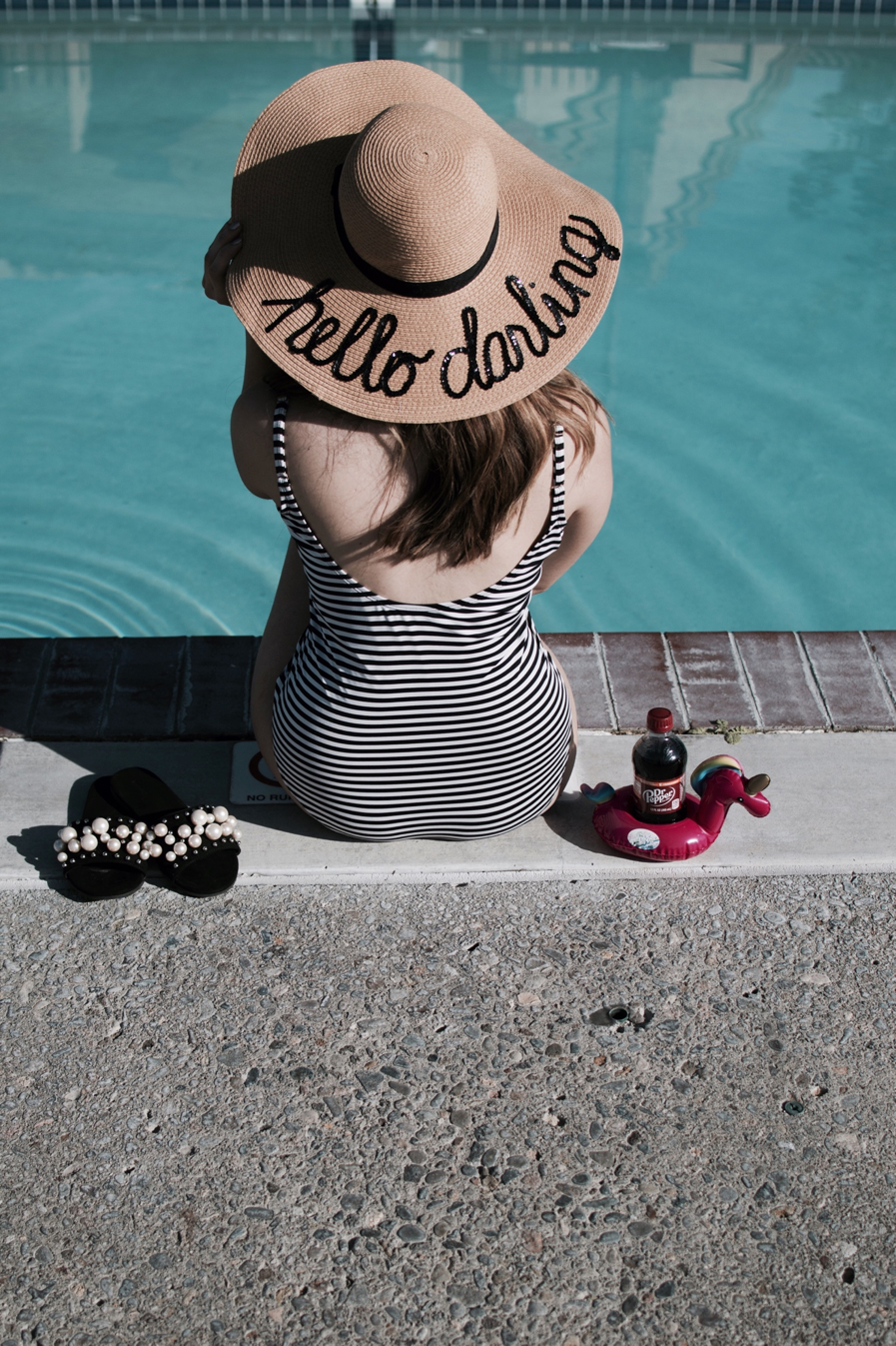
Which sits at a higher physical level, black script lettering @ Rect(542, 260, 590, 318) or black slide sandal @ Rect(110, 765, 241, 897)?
black script lettering @ Rect(542, 260, 590, 318)

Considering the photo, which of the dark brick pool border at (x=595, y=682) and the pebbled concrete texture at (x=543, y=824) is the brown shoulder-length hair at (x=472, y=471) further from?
the dark brick pool border at (x=595, y=682)

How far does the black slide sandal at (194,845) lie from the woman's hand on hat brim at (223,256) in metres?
1.05

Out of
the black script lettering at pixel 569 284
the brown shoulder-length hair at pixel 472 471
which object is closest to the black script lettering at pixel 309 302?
the brown shoulder-length hair at pixel 472 471

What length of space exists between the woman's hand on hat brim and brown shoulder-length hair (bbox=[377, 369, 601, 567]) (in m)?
0.44

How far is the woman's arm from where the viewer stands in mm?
2230

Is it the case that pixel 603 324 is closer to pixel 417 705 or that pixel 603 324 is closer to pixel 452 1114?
pixel 417 705

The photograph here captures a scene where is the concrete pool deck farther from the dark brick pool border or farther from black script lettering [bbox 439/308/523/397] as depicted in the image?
black script lettering [bbox 439/308/523/397]

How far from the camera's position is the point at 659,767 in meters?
2.55

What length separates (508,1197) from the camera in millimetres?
2033

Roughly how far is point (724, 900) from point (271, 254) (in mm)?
1570

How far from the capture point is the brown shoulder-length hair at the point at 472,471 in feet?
6.64

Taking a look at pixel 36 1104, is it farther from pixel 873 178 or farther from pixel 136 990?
pixel 873 178

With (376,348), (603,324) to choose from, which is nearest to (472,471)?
(376,348)

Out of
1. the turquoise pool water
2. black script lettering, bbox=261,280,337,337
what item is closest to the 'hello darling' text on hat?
black script lettering, bbox=261,280,337,337
